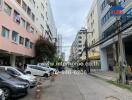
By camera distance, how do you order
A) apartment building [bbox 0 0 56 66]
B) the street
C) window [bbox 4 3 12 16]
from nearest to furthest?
the street, apartment building [bbox 0 0 56 66], window [bbox 4 3 12 16]

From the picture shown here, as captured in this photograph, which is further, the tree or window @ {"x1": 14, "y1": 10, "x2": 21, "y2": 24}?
the tree

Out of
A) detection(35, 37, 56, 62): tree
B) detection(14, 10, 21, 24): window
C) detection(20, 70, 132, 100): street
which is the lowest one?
detection(20, 70, 132, 100): street

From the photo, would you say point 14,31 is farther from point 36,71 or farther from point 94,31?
point 94,31

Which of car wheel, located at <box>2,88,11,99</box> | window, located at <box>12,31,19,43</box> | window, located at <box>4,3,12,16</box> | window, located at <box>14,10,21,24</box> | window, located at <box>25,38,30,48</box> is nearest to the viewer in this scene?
car wheel, located at <box>2,88,11,99</box>

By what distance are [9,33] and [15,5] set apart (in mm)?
4753

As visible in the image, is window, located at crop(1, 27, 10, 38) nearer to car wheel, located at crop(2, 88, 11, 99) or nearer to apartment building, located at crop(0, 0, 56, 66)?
apartment building, located at crop(0, 0, 56, 66)

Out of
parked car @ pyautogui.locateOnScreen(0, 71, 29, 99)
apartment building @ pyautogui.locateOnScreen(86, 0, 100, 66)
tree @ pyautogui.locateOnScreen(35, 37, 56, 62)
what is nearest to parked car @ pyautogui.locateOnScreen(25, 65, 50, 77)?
tree @ pyautogui.locateOnScreen(35, 37, 56, 62)

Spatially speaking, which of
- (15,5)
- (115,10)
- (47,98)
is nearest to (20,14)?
(15,5)

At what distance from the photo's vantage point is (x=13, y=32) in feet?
104

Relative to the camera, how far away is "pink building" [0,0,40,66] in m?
27.2

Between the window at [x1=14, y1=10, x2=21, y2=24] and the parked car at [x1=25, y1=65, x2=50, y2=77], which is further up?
the window at [x1=14, y1=10, x2=21, y2=24]

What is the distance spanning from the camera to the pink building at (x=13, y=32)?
27.2 metres

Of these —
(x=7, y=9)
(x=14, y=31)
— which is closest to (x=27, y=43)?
(x=14, y=31)

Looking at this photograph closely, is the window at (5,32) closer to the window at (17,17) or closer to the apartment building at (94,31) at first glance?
the window at (17,17)
